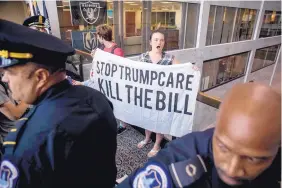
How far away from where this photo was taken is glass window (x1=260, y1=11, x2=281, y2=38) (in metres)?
12.4

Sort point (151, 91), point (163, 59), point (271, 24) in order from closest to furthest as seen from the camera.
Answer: point (151, 91), point (163, 59), point (271, 24)

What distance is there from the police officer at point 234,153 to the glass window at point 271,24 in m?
14.3

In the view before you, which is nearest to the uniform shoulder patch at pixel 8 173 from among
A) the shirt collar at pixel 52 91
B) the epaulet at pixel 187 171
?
the shirt collar at pixel 52 91

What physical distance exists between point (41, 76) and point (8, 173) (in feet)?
1.50

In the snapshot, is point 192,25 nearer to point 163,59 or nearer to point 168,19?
point 168,19

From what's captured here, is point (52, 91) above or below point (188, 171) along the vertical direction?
above

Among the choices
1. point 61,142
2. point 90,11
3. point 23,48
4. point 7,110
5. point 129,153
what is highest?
point 90,11

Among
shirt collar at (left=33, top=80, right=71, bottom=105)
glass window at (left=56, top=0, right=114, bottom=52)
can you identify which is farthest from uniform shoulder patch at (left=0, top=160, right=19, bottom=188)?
glass window at (left=56, top=0, right=114, bottom=52)

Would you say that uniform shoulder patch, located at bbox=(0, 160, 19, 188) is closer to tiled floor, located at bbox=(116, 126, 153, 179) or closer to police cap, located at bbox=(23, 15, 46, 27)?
tiled floor, located at bbox=(116, 126, 153, 179)

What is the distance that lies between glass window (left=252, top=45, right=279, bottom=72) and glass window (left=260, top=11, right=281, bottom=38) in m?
1.09

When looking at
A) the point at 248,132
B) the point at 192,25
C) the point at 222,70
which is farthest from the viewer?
the point at 222,70

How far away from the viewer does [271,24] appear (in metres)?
13.4

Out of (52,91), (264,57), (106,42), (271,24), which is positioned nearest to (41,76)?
(52,91)

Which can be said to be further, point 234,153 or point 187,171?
point 187,171
